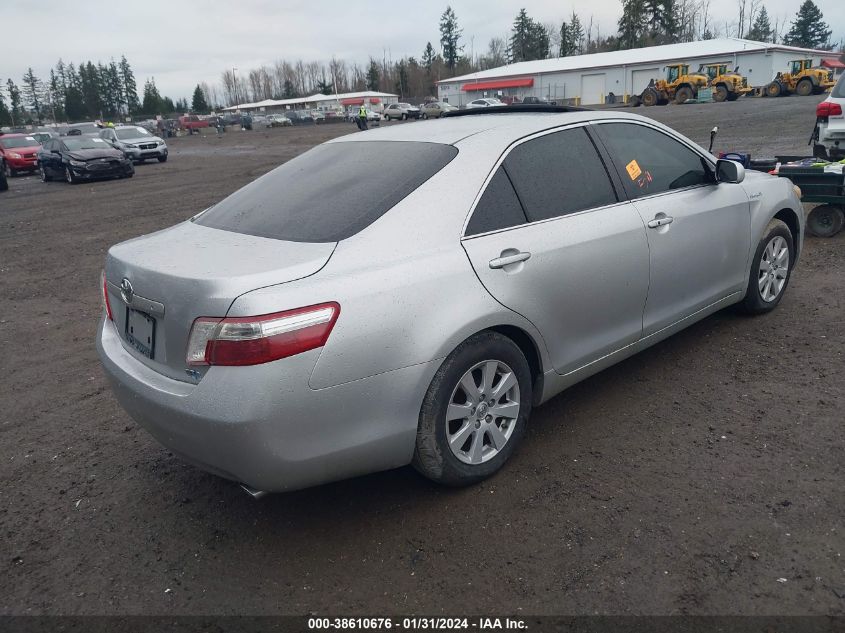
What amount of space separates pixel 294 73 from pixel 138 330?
165 metres

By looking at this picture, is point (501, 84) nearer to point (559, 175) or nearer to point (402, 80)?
point (402, 80)

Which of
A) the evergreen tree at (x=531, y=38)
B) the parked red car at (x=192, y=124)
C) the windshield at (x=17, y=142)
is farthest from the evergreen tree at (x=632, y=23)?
Result: the windshield at (x=17, y=142)

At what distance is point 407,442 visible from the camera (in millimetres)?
2875

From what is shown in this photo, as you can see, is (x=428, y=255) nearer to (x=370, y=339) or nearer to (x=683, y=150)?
(x=370, y=339)

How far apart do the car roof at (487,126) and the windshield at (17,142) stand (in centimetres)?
2746

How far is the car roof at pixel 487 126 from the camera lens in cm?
356

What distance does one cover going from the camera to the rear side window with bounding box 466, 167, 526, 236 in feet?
Answer: 10.4

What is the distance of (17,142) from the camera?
26562 mm

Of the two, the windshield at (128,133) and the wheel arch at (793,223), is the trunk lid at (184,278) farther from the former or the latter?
the windshield at (128,133)

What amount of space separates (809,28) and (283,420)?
120323mm

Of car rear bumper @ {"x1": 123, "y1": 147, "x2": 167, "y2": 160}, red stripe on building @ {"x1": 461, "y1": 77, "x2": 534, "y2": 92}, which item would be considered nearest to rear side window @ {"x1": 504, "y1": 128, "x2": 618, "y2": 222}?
car rear bumper @ {"x1": 123, "y1": 147, "x2": 167, "y2": 160}

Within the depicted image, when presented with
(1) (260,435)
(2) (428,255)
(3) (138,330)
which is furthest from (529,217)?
(3) (138,330)

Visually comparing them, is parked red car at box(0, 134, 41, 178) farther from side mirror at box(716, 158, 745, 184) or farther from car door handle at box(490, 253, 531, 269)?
car door handle at box(490, 253, 531, 269)

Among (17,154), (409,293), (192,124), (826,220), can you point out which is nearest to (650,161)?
(409,293)
